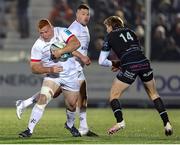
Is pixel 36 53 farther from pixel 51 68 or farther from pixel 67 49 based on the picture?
pixel 67 49

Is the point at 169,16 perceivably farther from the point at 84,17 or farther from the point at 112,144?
the point at 112,144

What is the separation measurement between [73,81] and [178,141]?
2.08 metres

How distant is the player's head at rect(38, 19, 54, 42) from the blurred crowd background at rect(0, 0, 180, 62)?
1184 cm

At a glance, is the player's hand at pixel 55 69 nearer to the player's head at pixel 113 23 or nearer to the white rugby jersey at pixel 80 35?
the white rugby jersey at pixel 80 35

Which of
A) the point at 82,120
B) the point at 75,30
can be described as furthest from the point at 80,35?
the point at 82,120

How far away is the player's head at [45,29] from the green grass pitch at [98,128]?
1.65 metres

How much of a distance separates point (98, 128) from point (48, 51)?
3.30 m

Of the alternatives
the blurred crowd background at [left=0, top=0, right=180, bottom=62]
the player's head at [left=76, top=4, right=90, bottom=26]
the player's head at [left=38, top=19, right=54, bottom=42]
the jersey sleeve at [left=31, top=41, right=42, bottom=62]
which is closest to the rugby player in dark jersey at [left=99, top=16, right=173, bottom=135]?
the player's head at [left=76, top=4, right=90, bottom=26]

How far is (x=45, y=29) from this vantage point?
42.1ft

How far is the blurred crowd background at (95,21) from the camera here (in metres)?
24.9

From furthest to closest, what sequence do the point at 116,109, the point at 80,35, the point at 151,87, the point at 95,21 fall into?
the point at 95,21, the point at 80,35, the point at 151,87, the point at 116,109

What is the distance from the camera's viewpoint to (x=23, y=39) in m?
25.2

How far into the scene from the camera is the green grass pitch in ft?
40.8

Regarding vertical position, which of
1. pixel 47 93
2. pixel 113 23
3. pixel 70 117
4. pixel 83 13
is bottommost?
pixel 70 117
